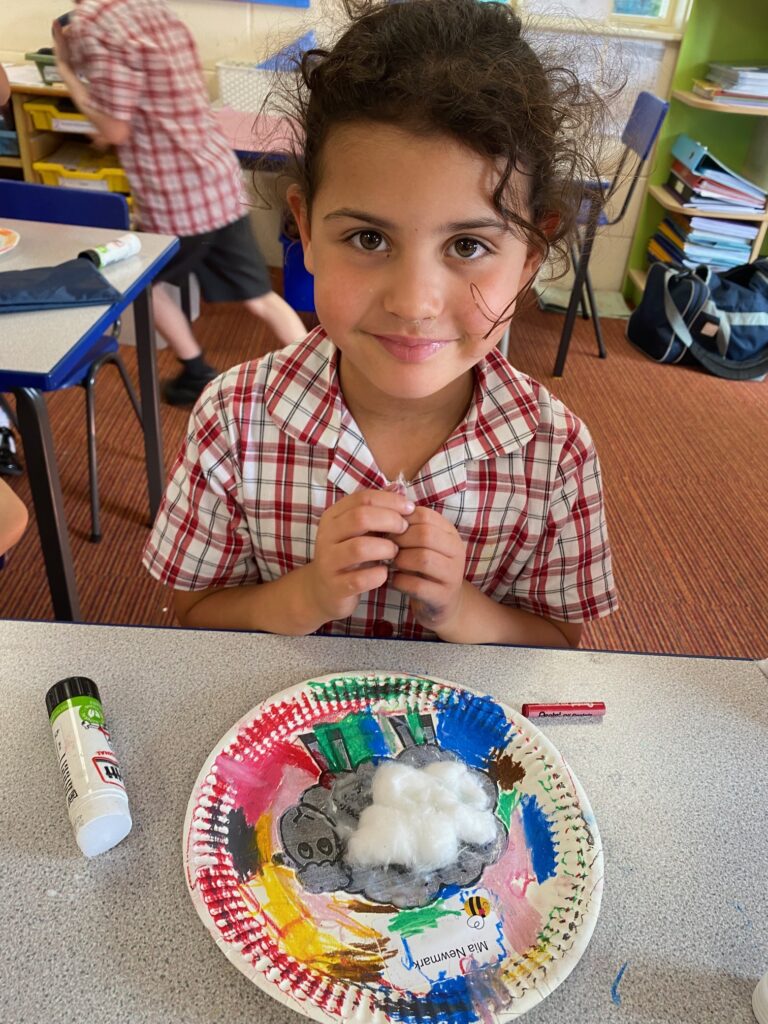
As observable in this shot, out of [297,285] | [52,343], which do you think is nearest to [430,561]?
[52,343]

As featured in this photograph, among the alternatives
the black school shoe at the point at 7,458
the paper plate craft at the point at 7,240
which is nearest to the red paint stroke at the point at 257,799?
the paper plate craft at the point at 7,240

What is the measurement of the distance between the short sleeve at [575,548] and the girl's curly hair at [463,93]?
9.5 inches

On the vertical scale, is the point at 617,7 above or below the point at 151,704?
above

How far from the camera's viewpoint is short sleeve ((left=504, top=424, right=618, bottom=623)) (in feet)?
2.85

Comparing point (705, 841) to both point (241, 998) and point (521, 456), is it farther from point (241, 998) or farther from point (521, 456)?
A: point (521, 456)

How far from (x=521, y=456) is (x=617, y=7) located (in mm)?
3256

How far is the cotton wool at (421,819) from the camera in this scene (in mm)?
518

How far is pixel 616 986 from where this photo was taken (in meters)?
0.47

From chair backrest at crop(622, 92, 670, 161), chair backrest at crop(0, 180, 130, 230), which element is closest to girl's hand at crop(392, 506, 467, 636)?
chair backrest at crop(0, 180, 130, 230)

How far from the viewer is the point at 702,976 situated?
47 centimetres

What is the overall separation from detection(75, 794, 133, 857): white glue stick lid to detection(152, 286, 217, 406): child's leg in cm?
218

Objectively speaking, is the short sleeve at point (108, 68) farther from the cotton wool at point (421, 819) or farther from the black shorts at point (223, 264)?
the cotton wool at point (421, 819)

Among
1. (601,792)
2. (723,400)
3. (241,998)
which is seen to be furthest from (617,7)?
(241,998)

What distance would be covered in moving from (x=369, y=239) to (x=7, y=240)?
3.87ft
